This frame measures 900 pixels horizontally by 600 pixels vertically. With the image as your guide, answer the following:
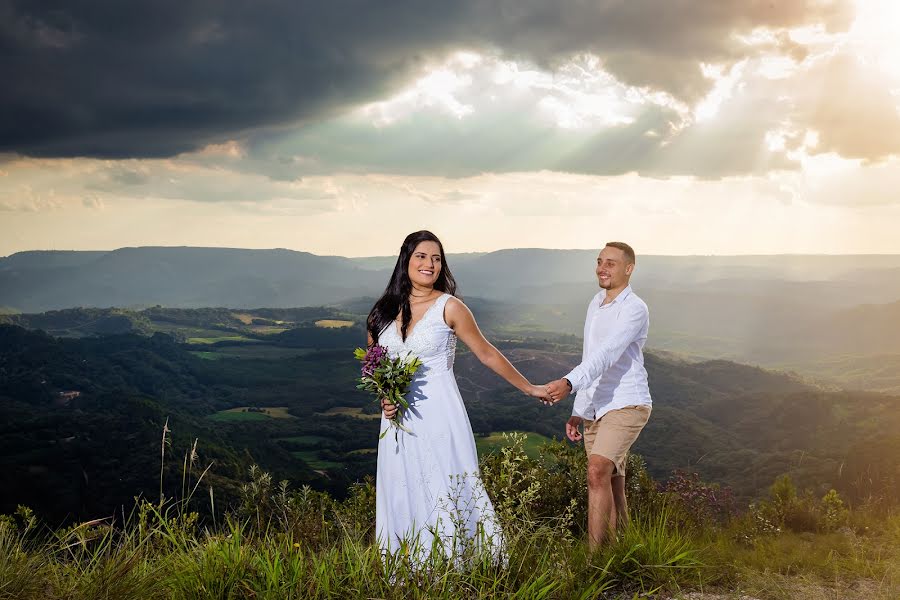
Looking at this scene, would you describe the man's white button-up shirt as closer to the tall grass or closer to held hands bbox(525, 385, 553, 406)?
held hands bbox(525, 385, 553, 406)

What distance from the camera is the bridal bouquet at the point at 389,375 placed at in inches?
171

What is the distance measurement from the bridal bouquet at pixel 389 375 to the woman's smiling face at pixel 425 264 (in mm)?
520

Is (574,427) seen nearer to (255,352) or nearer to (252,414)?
(252,414)

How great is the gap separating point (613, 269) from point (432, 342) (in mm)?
1542

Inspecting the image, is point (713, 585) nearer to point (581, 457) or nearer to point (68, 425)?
point (581, 457)

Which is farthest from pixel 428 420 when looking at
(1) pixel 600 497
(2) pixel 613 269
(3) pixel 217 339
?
(3) pixel 217 339

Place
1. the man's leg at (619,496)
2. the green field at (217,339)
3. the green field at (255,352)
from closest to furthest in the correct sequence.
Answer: the man's leg at (619,496)
the green field at (255,352)
the green field at (217,339)

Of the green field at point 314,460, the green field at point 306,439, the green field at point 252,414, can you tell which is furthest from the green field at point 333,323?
the green field at point 314,460

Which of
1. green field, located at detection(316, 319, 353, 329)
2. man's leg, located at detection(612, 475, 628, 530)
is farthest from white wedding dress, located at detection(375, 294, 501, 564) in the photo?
green field, located at detection(316, 319, 353, 329)

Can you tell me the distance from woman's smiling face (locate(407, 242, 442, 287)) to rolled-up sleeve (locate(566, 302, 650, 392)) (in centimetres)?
119

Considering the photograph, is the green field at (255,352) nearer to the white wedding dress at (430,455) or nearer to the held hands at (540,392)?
the held hands at (540,392)

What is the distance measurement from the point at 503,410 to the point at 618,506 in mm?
98804

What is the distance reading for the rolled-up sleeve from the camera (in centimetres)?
475

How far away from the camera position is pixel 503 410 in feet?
336
